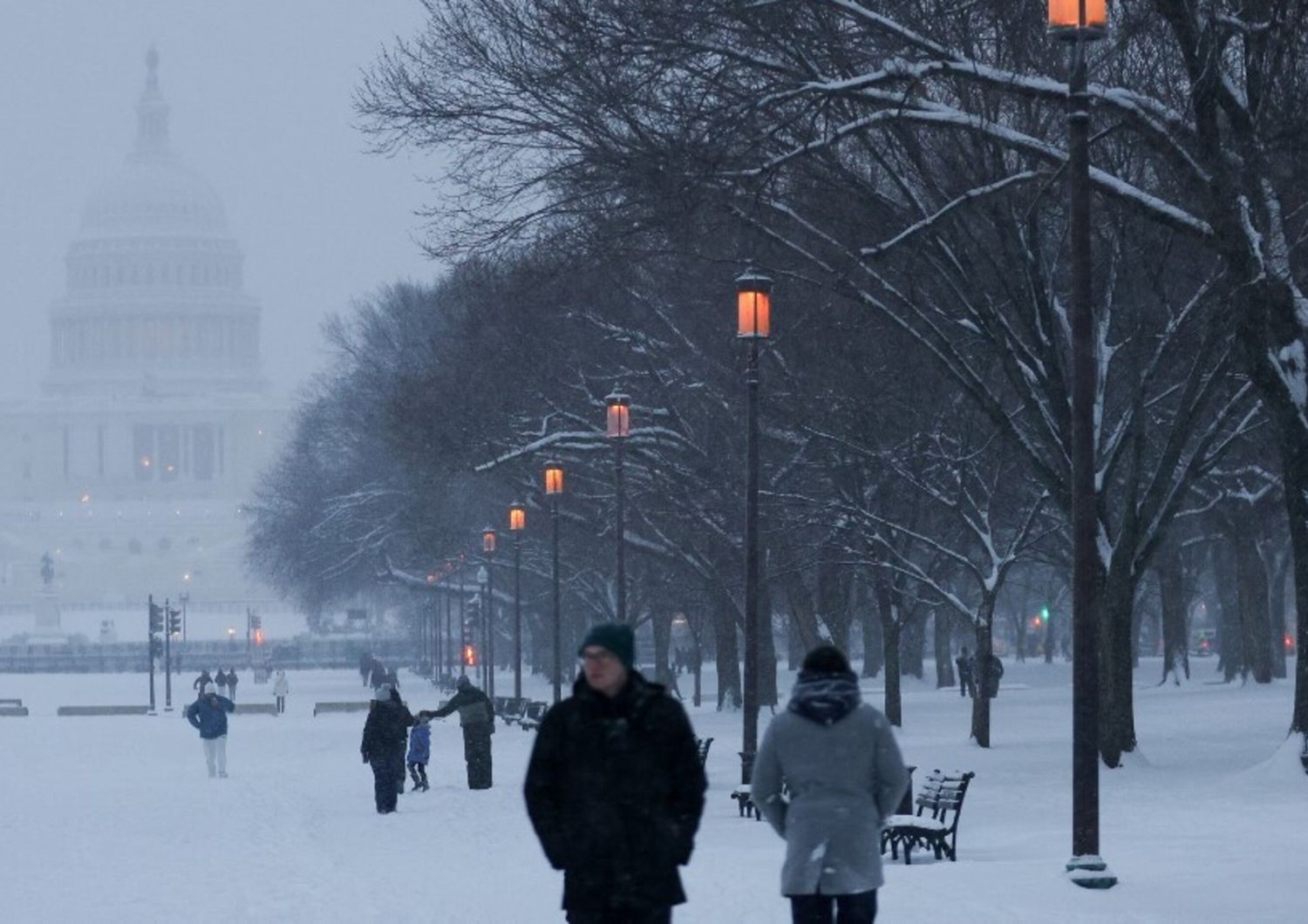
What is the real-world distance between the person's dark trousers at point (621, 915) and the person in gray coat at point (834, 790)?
1.19m

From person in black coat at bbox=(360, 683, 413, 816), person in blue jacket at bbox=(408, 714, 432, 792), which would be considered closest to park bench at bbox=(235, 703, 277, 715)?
person in blue jacket at bbox=(408, 714, 432, 792)

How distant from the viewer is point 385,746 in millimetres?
30172

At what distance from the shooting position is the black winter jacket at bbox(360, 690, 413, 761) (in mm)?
30203

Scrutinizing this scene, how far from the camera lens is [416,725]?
34469mm

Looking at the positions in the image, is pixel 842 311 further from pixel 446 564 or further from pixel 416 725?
pixel 446 564

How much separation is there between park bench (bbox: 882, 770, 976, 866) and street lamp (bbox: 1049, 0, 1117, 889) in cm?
256

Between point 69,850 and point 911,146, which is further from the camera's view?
point 911,146

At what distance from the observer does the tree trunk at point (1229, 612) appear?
205ft

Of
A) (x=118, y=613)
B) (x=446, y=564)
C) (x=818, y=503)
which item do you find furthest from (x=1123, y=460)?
(x=118, y=613)

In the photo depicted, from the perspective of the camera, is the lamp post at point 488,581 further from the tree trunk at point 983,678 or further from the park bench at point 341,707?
the tree trunk at point 983,678

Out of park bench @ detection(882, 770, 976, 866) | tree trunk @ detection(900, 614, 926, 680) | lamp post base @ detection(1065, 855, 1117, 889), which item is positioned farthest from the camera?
tree trunk @ detection(900, 614, 926, 680)

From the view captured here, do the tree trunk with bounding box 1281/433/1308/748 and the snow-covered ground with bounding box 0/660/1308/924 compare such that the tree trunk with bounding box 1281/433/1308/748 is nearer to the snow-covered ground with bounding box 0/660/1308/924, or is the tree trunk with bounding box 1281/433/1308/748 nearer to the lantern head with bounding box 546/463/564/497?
the snow-covered ground with bounding box 0/660/1308/924

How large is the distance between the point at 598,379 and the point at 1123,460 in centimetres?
864

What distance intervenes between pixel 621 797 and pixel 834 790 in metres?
1.42
